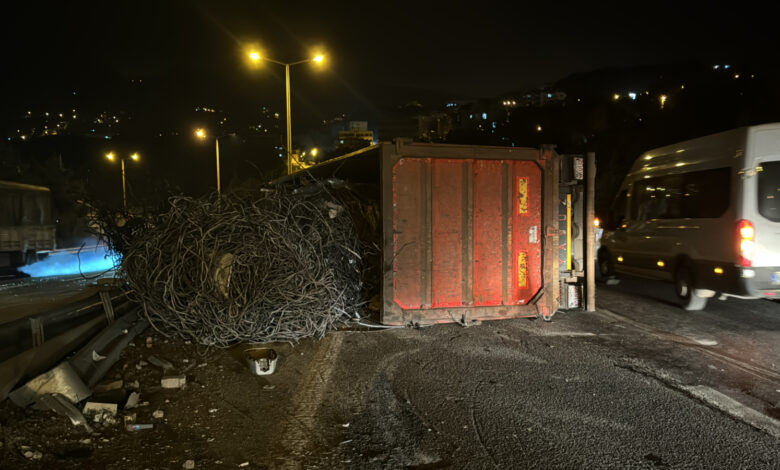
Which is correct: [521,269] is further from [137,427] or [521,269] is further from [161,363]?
[137,427]

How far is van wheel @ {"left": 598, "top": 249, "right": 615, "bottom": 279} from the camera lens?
10531 mm

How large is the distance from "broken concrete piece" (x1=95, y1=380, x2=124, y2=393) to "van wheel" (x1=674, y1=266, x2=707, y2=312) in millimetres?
7925

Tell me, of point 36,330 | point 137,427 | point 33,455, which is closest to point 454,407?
point 137,427

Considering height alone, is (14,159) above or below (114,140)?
below

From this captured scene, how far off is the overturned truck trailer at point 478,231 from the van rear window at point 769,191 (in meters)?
2.26

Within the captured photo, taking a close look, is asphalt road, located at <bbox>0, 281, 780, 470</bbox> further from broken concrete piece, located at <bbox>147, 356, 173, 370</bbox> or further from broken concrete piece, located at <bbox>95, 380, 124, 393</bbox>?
broken concrete piece, located at <bbox>95, 380, 124, 393</bbox>

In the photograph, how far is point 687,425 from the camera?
3.44 m

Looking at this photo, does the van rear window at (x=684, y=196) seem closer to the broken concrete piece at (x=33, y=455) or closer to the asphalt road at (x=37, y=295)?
the broken concrete piece at (x=33, y=455)

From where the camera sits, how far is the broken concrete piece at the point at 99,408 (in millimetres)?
3545

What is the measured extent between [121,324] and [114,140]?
76.5 m

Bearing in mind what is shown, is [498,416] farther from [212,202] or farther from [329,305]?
[212,202]

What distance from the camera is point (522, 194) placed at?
639 cm

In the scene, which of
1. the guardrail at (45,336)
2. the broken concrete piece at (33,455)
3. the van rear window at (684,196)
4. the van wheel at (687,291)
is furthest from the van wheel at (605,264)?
the broken concrete piece at (33,455)

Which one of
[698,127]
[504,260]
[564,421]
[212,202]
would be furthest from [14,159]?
[698,127]
